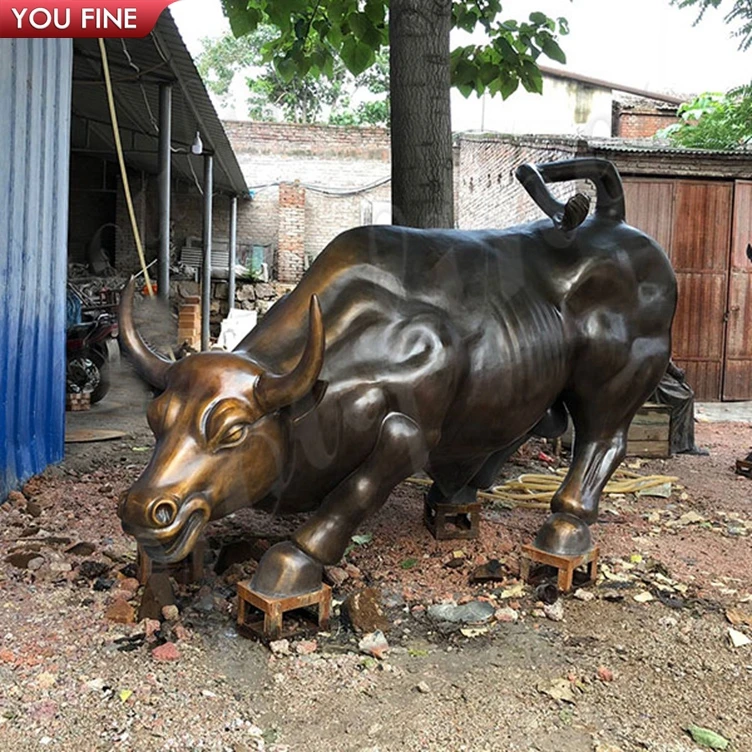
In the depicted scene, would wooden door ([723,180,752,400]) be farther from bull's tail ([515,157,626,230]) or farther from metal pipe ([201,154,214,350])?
bull's tail ([515,157,626,230])

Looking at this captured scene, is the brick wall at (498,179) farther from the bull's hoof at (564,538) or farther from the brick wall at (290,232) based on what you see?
the bull's hoof at (564,538)

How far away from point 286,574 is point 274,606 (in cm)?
11

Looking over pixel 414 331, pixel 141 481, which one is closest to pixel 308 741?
pixel 141 481

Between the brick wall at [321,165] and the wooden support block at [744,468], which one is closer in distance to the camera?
the wooden support block at [744,468]

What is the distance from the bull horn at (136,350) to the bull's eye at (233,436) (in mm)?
361

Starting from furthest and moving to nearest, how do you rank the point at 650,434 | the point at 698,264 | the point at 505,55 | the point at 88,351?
the point at 698,264, the point at 88,351, the point at 650,434, the point at 505,55

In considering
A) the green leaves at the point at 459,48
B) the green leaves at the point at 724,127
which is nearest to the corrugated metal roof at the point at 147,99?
the green leaves at the point at 459,48

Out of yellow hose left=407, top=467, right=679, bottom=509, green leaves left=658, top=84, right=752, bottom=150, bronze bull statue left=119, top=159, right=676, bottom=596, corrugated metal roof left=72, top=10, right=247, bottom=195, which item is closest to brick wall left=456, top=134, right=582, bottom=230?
green leaves left=658, top=84, right=752, bottom=150

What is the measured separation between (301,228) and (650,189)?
1004cm

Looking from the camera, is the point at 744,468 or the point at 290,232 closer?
the point at 744,468

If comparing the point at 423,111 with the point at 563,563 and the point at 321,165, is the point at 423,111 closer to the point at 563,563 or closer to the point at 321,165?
the point at 563,563

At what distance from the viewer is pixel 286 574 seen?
2.72 meters

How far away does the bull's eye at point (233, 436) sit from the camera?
253 centimetres

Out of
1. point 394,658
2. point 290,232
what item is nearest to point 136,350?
point 394,658
